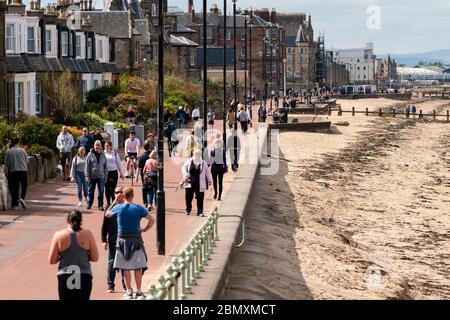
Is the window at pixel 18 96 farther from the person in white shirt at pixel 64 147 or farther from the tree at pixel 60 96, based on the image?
the person in white shirt at pixel 64 147

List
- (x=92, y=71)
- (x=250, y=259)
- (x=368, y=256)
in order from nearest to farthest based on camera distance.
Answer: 1. (x=250, y=259)
2. (x=368, y=256)
3. (x=92, y=71)

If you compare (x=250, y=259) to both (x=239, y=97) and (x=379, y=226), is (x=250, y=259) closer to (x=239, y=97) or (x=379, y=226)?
(x=379, y=226)

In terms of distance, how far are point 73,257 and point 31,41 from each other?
1347 inches

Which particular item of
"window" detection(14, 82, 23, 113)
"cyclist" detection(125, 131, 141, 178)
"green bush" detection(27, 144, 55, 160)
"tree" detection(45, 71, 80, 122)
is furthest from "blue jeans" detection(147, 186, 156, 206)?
"tree" detection(45, 71, 80, 122)

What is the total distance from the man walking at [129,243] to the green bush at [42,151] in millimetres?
14940

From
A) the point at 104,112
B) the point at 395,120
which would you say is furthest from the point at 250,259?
the point at 395,120

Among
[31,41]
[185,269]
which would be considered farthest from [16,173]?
[31,41]

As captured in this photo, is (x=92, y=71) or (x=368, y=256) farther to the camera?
(x=92, y=71)

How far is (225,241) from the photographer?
57.4ft

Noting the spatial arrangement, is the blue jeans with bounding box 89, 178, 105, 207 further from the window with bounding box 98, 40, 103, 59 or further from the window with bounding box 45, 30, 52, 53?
the window with bounding box 98, 40, 103, 59

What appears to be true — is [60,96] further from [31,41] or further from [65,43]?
[65,43]
